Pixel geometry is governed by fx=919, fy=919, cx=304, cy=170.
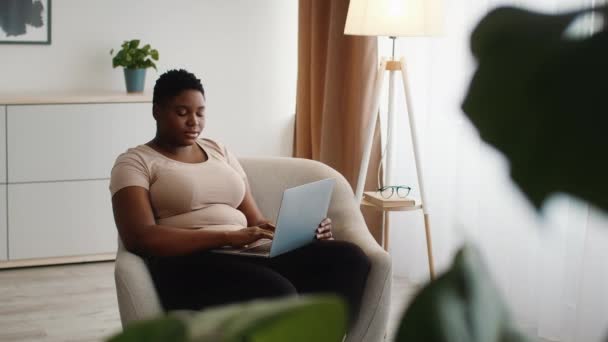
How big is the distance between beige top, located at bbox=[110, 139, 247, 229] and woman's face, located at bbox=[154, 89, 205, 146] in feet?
0.26

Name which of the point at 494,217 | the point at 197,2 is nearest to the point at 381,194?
the point at 494,217

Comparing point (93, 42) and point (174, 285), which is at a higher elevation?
point (93, 42)

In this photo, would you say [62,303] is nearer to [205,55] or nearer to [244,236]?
[244,236]

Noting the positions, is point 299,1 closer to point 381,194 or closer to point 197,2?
point 197,2

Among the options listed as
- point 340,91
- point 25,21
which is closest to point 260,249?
point 340,91

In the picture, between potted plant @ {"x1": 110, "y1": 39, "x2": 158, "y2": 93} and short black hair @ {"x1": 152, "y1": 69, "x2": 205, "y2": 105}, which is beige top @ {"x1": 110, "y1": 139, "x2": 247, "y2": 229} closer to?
short black hair @ {"x1": 152, "y1": 69, "x2": 205, "y2": 105}

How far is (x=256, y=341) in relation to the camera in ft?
0.61

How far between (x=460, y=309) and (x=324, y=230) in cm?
277

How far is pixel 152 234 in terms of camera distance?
8.98ft

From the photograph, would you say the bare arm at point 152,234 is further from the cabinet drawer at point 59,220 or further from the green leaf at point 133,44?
the green leaf at point 133,44

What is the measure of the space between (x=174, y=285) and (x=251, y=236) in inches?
12.1

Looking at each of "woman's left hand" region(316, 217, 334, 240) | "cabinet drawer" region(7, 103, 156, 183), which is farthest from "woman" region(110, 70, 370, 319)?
"cabinet drawer" region(7, 103, 156, 183)

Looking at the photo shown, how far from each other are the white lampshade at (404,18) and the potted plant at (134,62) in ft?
5.39

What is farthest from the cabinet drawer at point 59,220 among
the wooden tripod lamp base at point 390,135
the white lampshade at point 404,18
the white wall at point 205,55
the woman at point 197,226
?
the white lampshade at point 404,18
